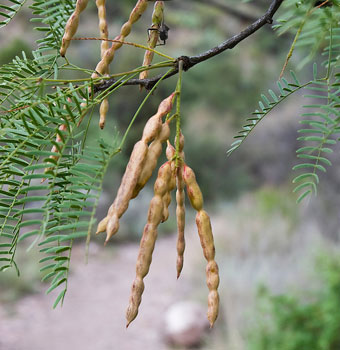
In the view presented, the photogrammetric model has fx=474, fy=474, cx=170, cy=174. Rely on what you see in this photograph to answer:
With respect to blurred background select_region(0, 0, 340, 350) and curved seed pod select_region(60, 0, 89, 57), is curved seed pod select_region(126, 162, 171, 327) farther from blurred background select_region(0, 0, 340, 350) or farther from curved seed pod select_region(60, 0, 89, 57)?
blurred background select_region(0, 0, 340, 350)

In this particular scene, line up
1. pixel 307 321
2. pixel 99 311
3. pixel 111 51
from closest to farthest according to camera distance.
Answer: pixel 111 51
pixel 307 321
pixel 99 311

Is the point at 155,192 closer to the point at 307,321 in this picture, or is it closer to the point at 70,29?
the point at 70,29

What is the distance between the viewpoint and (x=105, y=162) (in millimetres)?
304

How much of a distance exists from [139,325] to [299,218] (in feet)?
5.81

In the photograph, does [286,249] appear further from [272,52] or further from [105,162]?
[272,52]

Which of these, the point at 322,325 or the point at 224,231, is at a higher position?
the point at 224,231

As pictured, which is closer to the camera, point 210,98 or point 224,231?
point 224,231

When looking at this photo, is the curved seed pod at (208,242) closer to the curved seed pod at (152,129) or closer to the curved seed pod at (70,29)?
the curved seed pod at (152,129)

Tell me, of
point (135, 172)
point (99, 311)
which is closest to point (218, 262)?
point (99, 311)

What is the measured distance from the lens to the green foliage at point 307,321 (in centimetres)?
165

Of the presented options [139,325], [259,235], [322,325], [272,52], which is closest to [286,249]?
[259,235]

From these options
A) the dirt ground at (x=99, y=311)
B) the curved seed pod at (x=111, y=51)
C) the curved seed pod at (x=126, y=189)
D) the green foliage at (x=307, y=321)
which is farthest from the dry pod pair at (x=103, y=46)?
the dirt ground at (x=99, y=311)

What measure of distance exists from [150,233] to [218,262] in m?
3.17

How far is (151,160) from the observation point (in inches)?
12.7
